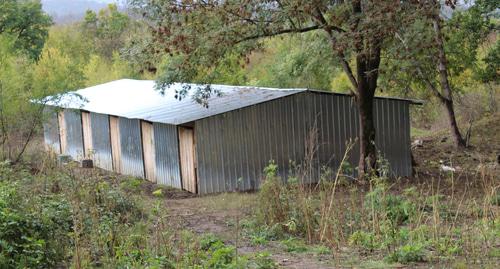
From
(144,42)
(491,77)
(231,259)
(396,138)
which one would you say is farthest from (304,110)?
(231,259)

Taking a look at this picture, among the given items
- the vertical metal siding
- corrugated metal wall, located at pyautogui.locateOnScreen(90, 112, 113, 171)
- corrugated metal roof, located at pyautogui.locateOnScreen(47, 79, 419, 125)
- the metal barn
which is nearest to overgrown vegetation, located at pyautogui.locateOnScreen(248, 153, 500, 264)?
the metal barn

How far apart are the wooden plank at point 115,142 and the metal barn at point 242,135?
33 centimetres

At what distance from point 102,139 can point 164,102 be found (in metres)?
3.28

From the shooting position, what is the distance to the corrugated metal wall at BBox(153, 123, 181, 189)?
1730 centimetres

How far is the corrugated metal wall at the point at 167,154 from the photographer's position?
681 inches

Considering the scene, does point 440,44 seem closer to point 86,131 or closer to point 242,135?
point 242,135

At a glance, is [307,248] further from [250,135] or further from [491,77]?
[491,77]

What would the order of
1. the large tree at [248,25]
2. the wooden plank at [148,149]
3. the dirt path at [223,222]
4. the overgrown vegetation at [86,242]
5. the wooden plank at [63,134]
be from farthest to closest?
the wooden plank at [63,134], the wooden plank at [148,149], the large tree at [248,25], the dirt path at [223,222], the overgrown vegetation at [86,242]

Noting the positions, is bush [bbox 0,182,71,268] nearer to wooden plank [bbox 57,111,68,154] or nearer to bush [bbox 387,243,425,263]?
bush [bbox 387,243,425,263]

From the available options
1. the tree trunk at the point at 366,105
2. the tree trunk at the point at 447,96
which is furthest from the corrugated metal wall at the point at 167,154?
the tree trunk at the point at 447,96

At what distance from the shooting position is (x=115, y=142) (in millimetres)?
21062

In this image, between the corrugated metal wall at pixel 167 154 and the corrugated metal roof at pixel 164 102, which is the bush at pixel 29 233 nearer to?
the corrugated metal roof at pixel 164 102

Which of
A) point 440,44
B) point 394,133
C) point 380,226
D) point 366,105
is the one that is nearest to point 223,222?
point 380,226

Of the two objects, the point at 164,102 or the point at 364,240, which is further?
the point at 164,102
